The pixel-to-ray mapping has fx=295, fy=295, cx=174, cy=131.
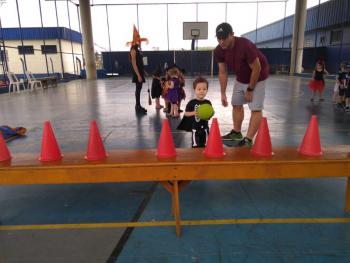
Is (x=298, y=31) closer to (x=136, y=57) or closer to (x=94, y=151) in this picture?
(x=136, y=57)

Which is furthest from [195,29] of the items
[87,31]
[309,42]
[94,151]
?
[94,151]

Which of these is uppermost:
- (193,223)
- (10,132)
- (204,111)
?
(204,111)

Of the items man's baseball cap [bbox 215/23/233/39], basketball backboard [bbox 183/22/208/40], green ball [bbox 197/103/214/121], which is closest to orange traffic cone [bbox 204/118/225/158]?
green ball [bbox 197/103/214/121]

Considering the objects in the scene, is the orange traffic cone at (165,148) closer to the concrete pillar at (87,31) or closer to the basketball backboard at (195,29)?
the concrete pillar at (87,31)

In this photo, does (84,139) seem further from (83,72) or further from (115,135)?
(83,72)

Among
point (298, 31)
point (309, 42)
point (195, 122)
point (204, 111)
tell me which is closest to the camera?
point (204, 111)

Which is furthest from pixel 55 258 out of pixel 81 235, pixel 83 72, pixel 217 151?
pixel 83 72

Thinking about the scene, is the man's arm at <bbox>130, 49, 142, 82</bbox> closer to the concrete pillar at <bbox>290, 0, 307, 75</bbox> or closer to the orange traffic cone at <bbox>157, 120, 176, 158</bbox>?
the orange traffic cone at <bbox>157, 120, 176, 158</bbox>

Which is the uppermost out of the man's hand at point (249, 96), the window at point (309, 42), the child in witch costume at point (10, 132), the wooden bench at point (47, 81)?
the window at point (309, 42)

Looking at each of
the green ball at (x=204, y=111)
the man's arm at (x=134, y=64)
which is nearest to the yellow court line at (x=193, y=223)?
the green ball at (x=204, y=111)

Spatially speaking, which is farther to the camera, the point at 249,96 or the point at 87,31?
the point at 87,31

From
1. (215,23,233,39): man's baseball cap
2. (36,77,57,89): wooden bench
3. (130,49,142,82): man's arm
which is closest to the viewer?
(215,23,233,39): man's baseball cap

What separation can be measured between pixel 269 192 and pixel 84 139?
367 cm

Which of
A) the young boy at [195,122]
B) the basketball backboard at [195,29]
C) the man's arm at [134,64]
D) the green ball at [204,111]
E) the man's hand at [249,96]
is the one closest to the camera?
the green ball at [204,111]
